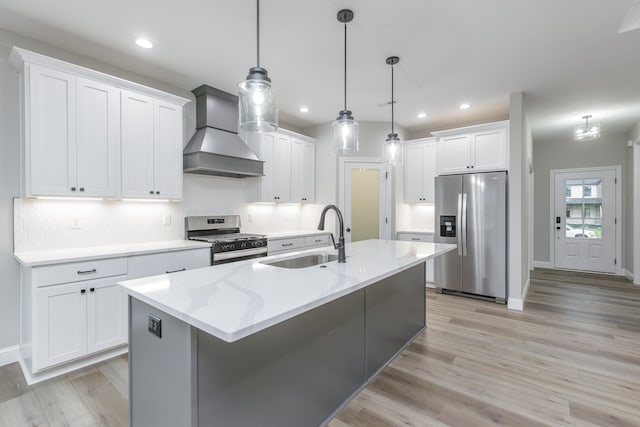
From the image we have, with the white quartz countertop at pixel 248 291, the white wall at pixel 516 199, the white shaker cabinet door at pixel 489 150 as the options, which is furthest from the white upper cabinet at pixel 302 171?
the white wall at pixel 516 199

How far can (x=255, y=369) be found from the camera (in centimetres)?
146

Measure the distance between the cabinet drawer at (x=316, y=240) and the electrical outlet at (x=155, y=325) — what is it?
323cm

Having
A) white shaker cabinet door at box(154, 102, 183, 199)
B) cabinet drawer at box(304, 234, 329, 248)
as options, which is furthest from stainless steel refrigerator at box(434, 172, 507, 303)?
white shaker cabinet door at box(154, 102, 183, 199)

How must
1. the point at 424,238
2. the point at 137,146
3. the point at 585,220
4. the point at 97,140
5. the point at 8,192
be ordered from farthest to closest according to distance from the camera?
the point at 585,220 → the point at 424,238 → the point at 137,146 → the point at 97,140 → the point at 8,192

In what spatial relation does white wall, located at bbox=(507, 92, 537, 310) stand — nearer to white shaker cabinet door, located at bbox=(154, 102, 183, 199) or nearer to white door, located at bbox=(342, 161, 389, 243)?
white door, located at bbox=(342, 161, 389, 243)

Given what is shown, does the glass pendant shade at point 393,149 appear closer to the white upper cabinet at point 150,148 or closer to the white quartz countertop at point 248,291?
the white quartz countertop at point 248,291

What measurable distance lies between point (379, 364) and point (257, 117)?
2046 millimetres

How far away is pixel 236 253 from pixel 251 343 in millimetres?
2179

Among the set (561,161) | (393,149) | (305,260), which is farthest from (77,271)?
(561,161)

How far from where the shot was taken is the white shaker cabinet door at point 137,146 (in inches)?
116

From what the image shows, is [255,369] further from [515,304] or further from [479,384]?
[515,304]

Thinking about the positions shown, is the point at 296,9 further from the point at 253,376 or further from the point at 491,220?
the point at 491,220

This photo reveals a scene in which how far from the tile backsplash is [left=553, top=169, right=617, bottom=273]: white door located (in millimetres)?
7056

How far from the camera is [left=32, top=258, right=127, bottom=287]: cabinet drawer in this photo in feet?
7.47
